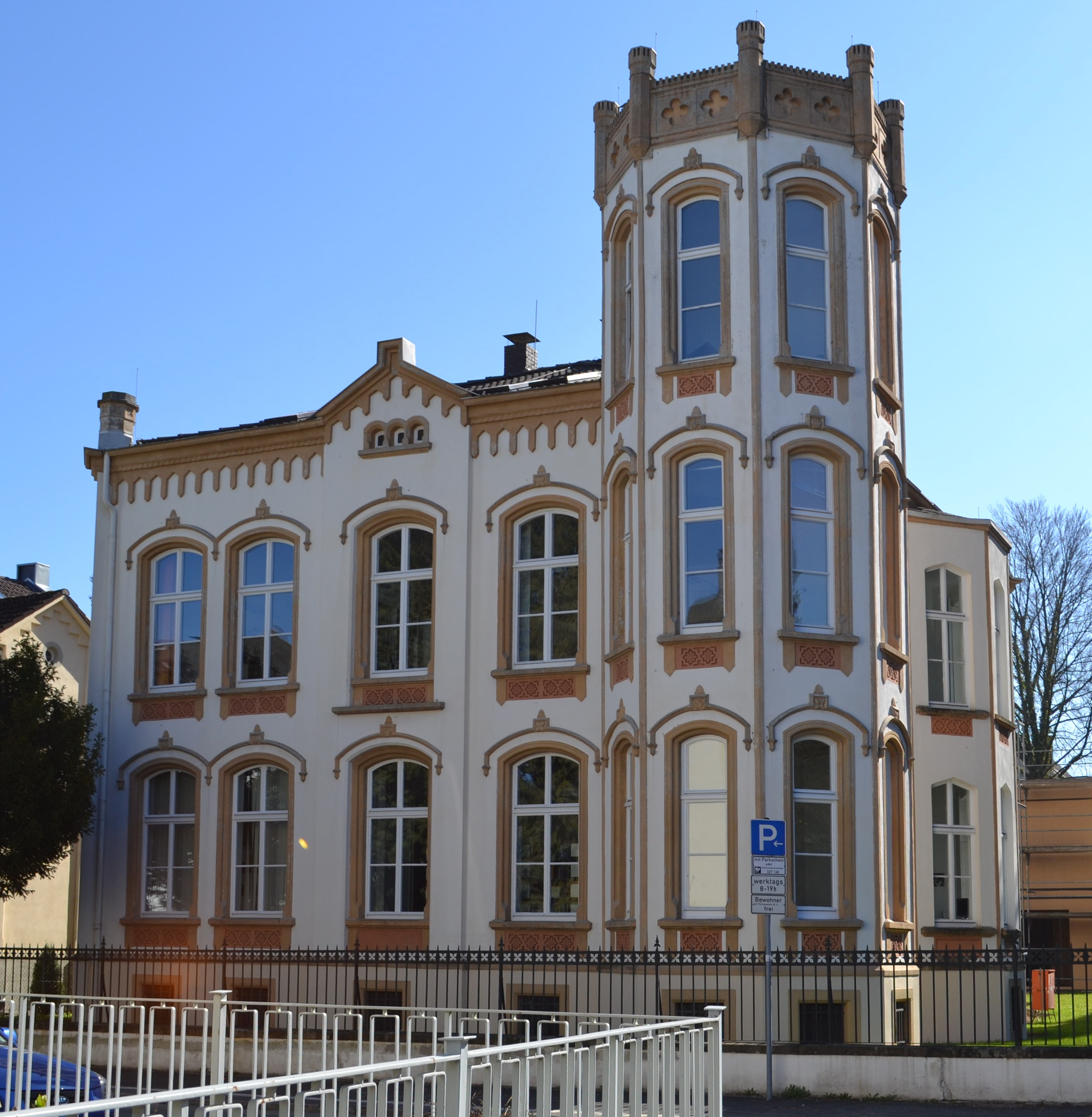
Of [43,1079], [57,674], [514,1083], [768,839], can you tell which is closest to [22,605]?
[57,674]

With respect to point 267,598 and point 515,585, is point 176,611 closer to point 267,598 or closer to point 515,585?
point 267,598

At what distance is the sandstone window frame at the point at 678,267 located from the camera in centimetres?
2184

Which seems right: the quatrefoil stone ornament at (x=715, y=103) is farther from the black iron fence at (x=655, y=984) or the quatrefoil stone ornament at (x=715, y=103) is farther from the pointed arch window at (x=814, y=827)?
the black iron fence at (x=655, y=984)

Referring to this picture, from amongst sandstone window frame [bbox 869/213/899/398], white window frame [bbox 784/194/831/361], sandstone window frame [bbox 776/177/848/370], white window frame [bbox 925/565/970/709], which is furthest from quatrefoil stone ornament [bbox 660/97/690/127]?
white window frame [bbox 925/565/970/709]

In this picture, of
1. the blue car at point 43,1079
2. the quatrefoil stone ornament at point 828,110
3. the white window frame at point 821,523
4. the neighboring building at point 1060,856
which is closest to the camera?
the blue car at point 43,1079

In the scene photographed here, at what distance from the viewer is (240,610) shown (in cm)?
2709

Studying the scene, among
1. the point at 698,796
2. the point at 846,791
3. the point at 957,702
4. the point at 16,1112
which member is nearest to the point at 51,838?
the point at 698,796

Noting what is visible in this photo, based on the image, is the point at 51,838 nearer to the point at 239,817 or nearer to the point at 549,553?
the point at 239,817

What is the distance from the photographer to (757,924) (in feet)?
65.8

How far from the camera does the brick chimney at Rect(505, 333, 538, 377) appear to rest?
2938cm

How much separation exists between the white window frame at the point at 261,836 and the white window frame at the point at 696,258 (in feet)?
32.0

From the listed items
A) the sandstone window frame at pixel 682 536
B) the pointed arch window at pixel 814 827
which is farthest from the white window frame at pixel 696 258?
the pointed arch window at pixel 814 827

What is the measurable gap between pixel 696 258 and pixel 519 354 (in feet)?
24.4

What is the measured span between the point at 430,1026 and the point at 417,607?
26.0ft
